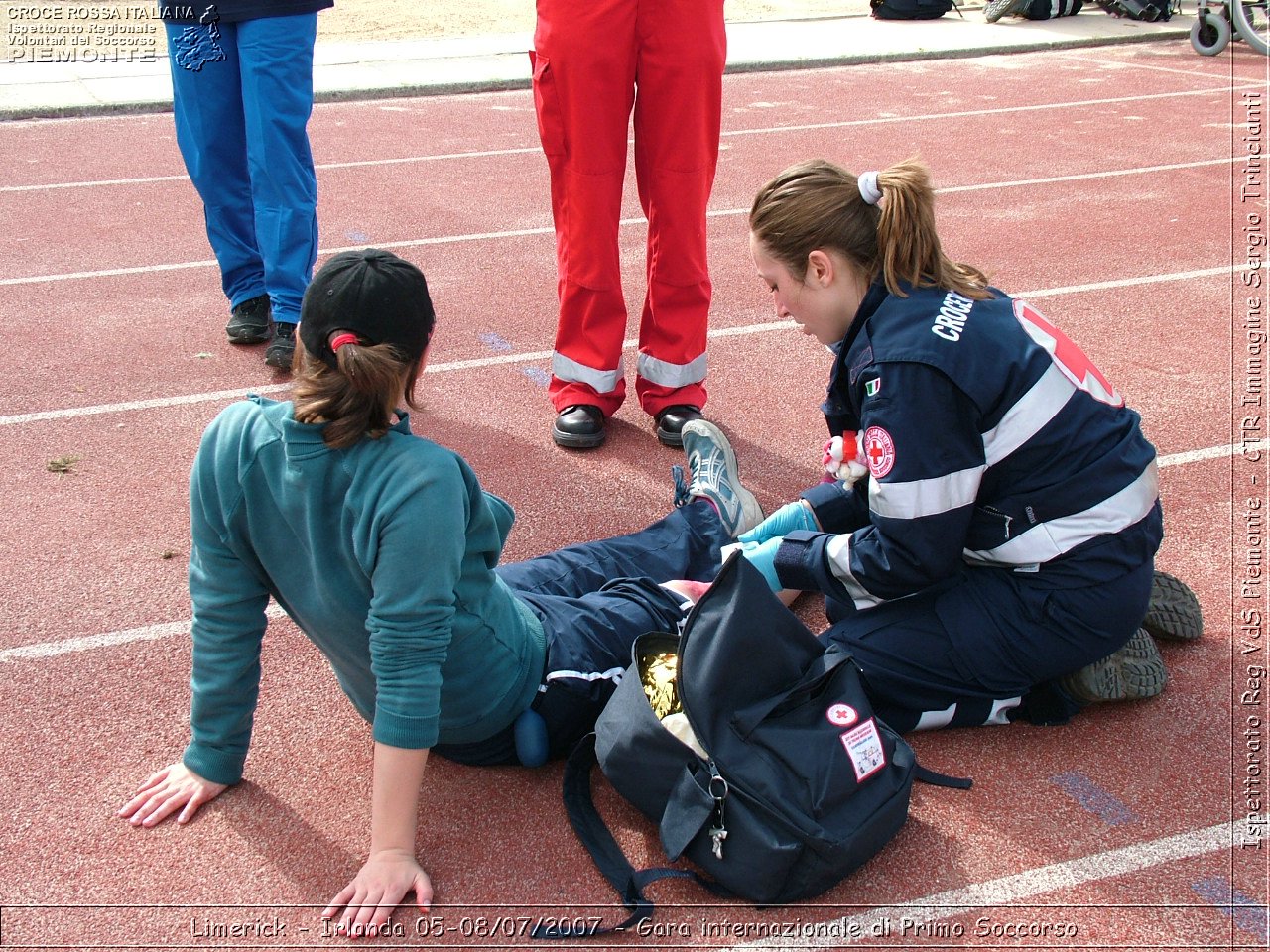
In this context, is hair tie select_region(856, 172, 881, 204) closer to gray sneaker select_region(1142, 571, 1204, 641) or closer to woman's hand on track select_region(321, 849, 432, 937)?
gray sneaker select_region(1142, 571, 1204, 641)

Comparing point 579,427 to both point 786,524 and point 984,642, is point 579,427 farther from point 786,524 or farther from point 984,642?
point 984,642

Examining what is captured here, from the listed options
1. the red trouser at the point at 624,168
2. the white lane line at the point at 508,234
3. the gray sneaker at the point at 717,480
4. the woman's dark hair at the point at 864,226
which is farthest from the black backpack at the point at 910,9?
the woman's dark hair at the point at 864,226

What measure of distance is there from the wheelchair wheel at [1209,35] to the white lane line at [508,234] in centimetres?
526

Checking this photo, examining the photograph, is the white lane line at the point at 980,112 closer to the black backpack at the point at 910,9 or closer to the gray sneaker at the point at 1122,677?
the black backpack at the point at 910,9

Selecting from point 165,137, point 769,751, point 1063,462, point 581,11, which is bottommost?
point 165,137

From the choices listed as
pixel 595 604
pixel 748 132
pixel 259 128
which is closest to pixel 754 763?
pixel 595 604

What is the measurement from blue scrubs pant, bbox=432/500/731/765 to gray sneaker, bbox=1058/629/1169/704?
100 cm

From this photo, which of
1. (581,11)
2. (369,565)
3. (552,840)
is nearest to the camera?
(369,565)

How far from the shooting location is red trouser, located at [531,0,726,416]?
4.06 meters

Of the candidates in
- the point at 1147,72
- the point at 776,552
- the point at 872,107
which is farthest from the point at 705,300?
the point at 1147,72

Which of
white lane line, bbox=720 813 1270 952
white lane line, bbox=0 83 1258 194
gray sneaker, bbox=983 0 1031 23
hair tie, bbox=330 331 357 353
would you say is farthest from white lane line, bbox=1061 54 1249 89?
hair tie, bbox=330 331 357 353

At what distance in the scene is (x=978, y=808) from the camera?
8.88 feet

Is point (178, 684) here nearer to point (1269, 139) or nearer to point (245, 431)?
point (245, 431)

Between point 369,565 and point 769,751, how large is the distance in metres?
0.88
